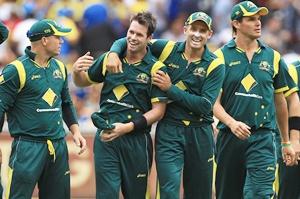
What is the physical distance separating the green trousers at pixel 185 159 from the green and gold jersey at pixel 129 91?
39 cm

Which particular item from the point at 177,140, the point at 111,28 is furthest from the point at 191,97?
the point at 111,28

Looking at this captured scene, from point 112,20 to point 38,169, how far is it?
305 inches

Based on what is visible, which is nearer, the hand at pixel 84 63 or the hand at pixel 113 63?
the hand at pixel 113 63

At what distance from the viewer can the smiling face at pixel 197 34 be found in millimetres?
11023

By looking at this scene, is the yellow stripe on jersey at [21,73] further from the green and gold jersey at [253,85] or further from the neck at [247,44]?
the neck at [247,44]

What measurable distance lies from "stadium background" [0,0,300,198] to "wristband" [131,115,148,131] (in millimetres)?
7005

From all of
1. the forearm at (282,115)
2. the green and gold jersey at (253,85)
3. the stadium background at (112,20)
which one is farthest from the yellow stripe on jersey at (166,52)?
the stadium background at (112,20)

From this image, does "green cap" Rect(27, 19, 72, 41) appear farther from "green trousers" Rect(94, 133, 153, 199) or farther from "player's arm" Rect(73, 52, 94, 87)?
"green trousers" Rect(94, 133, 153, 199)

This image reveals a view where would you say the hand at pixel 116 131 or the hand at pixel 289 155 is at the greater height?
the hand at pixel 116 131

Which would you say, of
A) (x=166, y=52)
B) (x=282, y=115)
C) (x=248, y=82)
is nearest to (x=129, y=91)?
(x=166, y=52)

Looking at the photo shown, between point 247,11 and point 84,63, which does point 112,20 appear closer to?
point 247,11

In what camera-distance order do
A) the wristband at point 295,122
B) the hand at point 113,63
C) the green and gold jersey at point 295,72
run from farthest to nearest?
the green and gold jersey at point 295,72, the wristband at point 295,122, the hand at point 113,63

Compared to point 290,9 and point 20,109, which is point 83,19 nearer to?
point 290,9

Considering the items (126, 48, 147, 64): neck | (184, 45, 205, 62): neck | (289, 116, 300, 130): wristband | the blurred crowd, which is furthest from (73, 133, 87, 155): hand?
the blurred crowd
